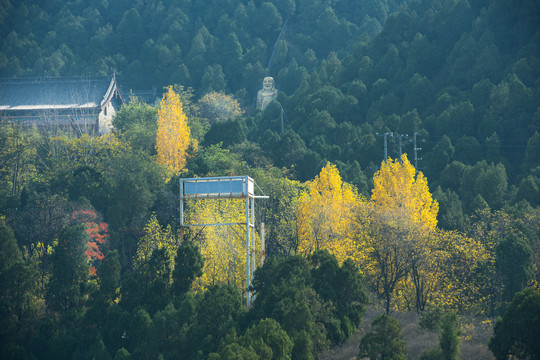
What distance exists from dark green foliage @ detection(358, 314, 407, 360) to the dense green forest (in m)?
0.12

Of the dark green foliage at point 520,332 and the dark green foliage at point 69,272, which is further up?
the dark green foliage at point 69,272

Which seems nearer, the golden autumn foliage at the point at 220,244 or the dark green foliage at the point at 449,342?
the dark green foliage at the point at 449,342

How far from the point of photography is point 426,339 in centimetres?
3189

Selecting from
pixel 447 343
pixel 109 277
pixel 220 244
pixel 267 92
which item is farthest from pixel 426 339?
pixel 267 92

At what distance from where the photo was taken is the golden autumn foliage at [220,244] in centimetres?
3950

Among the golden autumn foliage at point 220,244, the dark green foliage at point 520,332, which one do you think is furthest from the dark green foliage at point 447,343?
the golden autumn foliage at point 220,244

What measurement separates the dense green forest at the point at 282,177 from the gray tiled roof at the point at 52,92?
28.9ft

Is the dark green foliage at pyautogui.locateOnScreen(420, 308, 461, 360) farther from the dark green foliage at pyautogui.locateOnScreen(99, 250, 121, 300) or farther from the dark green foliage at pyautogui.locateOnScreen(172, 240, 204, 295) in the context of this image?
the dark green foliage at pyautogui.locateOnScreen(99, 250, 121, 300)

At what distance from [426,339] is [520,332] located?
509 centimetres

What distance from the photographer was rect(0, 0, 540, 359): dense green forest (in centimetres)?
3219

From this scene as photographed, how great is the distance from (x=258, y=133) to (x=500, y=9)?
2523 centimetres

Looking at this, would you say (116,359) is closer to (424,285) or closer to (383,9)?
(424,285)

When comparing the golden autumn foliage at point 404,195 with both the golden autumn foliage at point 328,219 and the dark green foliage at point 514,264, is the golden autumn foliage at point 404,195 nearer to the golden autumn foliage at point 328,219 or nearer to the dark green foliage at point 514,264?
the golden autumn foliage at point 328,219

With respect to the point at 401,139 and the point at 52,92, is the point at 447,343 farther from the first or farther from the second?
the point at 52,92
